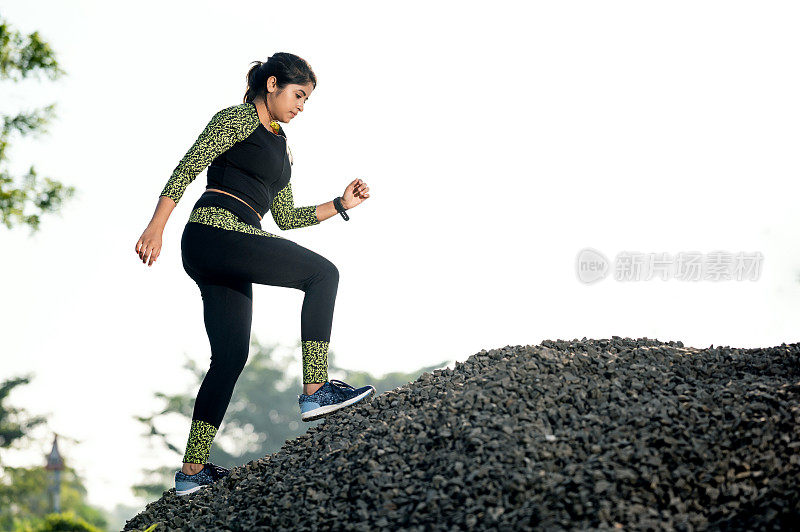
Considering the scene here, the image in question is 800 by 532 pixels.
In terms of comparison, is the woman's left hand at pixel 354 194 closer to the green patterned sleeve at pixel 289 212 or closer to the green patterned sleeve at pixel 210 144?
the green patterned sleeve at pixel 289 212

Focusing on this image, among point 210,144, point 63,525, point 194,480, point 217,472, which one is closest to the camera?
point 210,144

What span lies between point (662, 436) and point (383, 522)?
1558 mm

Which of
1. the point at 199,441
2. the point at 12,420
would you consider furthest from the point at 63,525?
the point at 12,420

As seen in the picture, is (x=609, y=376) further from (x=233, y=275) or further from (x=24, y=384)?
(x=24, y=384)

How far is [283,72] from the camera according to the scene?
15.9ft

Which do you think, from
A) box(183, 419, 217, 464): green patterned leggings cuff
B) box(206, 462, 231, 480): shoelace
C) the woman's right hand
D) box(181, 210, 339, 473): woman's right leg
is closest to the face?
box(181, 210, 339, 473): woman's right leg

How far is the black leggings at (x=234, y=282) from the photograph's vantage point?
4594 mm

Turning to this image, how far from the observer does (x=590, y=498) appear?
3289 mm

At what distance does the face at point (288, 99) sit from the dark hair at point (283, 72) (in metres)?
0.03

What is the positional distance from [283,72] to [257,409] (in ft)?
106

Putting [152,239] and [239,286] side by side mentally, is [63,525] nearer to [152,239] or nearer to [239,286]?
[239,286]

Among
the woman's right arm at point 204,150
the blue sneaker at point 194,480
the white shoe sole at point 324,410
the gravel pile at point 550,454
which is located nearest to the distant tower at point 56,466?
the gravel pile at point 550,454

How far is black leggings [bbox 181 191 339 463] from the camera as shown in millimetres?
4594

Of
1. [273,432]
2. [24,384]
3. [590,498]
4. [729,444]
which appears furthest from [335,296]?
[273,432]
